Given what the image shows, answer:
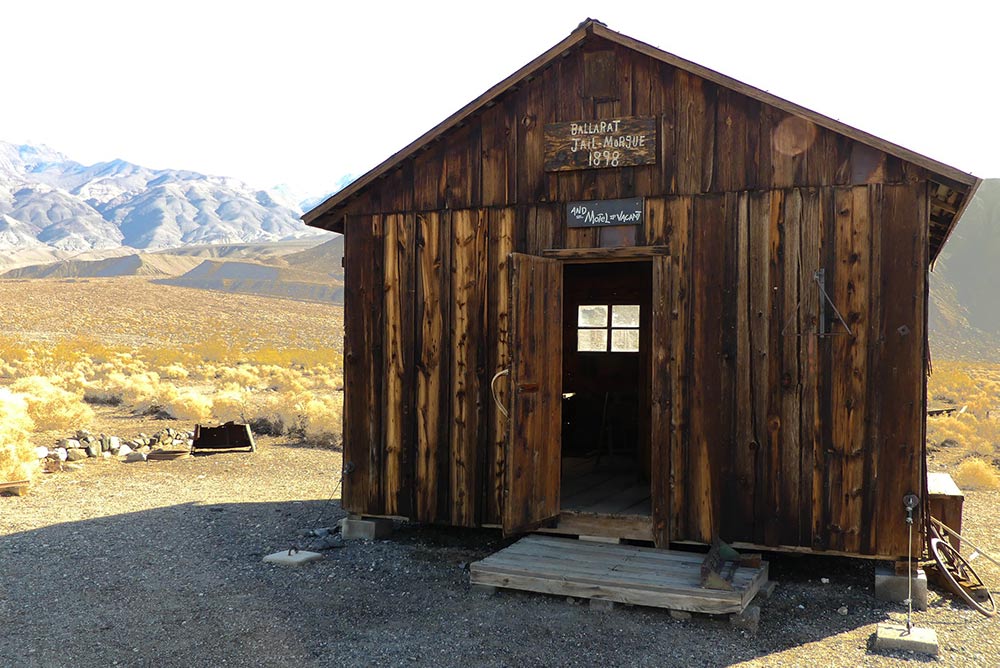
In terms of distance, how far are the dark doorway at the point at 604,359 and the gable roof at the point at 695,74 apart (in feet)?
11.1

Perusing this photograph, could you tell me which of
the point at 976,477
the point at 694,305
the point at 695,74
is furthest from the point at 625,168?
the point at 976,477

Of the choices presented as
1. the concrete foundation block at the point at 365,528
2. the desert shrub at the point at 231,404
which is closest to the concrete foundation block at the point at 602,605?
the concrete foundation block at the point at 365,528

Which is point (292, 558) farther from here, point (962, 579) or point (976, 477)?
point (976, 477)

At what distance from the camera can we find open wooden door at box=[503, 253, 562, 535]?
21.4 ft

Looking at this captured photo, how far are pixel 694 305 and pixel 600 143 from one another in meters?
1.57

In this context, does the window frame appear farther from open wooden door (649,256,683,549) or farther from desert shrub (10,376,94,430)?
desert shrub (10,376,94,430)

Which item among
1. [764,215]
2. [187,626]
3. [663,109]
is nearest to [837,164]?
[764,215]

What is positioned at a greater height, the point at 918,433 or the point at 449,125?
the point at 449,125

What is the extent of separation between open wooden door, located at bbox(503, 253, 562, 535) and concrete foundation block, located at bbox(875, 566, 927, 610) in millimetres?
2521

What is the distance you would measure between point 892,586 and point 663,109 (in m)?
4.07

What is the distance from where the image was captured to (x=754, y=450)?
6.49 meters

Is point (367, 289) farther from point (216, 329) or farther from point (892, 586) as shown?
point (216, 329)

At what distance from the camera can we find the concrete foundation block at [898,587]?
6.17 meters

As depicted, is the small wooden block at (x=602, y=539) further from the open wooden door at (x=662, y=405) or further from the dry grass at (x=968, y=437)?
the dry grass at (x=968, y=437)
